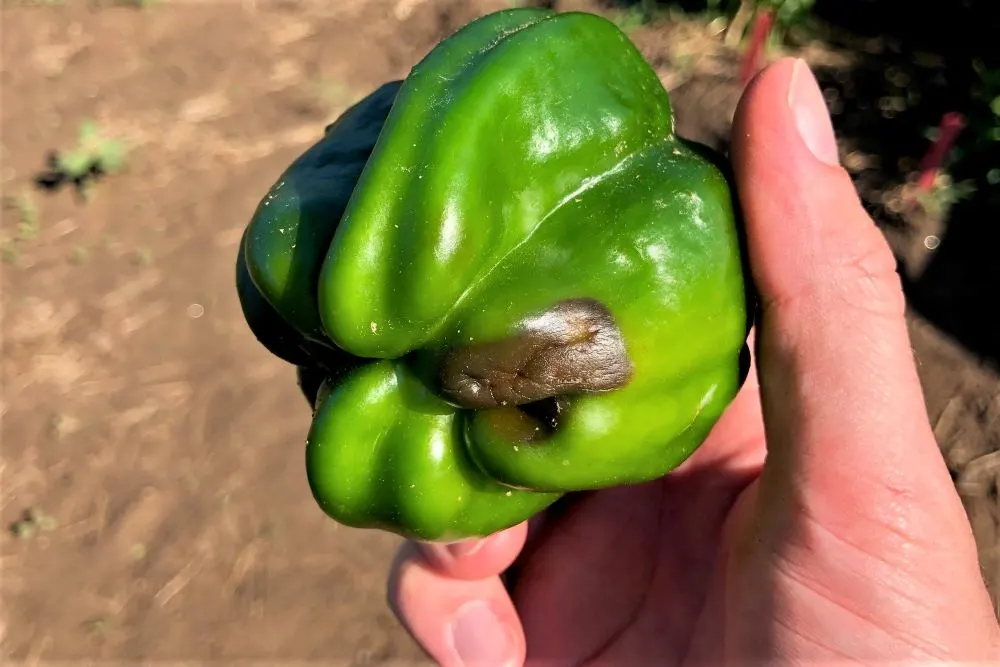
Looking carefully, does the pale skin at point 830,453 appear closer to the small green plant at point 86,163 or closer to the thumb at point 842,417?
the thumb at point 842,417

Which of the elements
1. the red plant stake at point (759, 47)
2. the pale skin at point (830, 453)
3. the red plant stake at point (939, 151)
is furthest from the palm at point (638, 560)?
the red plant stake at point (759, 47)

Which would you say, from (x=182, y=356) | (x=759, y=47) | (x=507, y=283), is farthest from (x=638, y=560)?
(x=182, y=356)

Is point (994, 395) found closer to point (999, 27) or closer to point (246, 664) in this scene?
point (999, 27)

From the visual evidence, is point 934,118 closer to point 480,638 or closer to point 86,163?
point 480,638

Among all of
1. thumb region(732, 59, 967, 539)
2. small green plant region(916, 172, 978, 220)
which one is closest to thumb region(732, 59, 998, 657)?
thumb region(732, 59, 967, 539)

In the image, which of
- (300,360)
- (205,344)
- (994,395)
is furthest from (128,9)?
(994,395)

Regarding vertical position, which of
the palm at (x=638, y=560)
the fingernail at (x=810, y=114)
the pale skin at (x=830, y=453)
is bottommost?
the palm at (x=638, y=560)

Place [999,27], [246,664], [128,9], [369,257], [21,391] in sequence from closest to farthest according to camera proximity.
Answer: [369,257] → [246,664] → [21,391] → [999,27] → [128,9]
